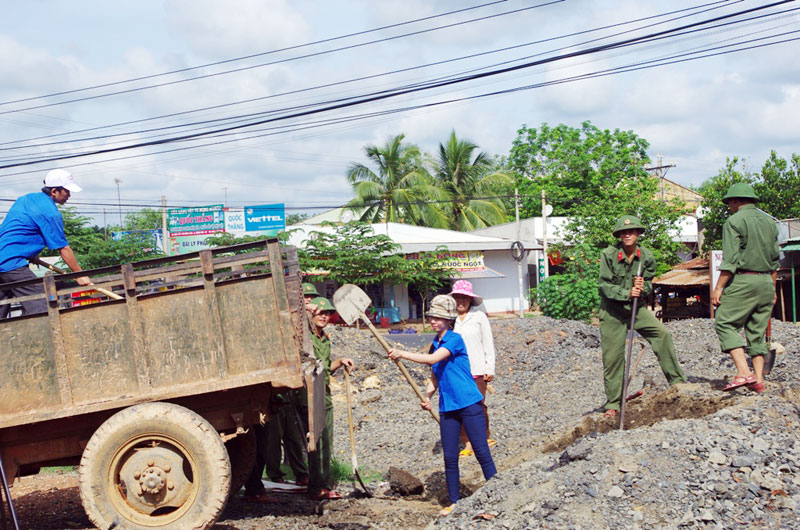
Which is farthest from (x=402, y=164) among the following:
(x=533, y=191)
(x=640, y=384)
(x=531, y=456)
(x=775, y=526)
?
(x=775, y=526)

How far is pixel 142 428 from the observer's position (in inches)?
191

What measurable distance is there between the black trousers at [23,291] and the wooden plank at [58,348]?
153 mm

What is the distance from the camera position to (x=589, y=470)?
15.8 ft

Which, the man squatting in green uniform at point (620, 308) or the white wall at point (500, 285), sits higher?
the man squatting in green uniform at point (620, 308)

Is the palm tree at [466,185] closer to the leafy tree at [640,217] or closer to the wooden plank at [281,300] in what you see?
the leafy tree at [640,217]

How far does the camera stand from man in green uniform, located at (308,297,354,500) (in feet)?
21.5

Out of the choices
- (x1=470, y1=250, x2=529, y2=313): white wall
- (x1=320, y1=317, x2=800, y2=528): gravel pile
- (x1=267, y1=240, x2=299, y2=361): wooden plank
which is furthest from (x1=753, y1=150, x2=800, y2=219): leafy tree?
(x1=267, y1=240, x2=299, y2=361): wooden plank

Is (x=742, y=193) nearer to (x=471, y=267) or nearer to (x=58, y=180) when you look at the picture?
(x=58, y=180)

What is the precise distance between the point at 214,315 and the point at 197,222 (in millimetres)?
29470

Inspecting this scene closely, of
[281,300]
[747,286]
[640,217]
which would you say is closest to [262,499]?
[281,300]

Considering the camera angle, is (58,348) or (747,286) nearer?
(58,348)

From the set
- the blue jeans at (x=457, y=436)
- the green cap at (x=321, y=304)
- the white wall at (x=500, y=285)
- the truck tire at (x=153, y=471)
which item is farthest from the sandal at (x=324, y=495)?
the white wall at (x=500, y=285)

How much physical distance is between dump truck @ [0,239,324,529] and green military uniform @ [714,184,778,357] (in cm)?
386

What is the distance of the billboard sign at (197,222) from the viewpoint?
109ft
